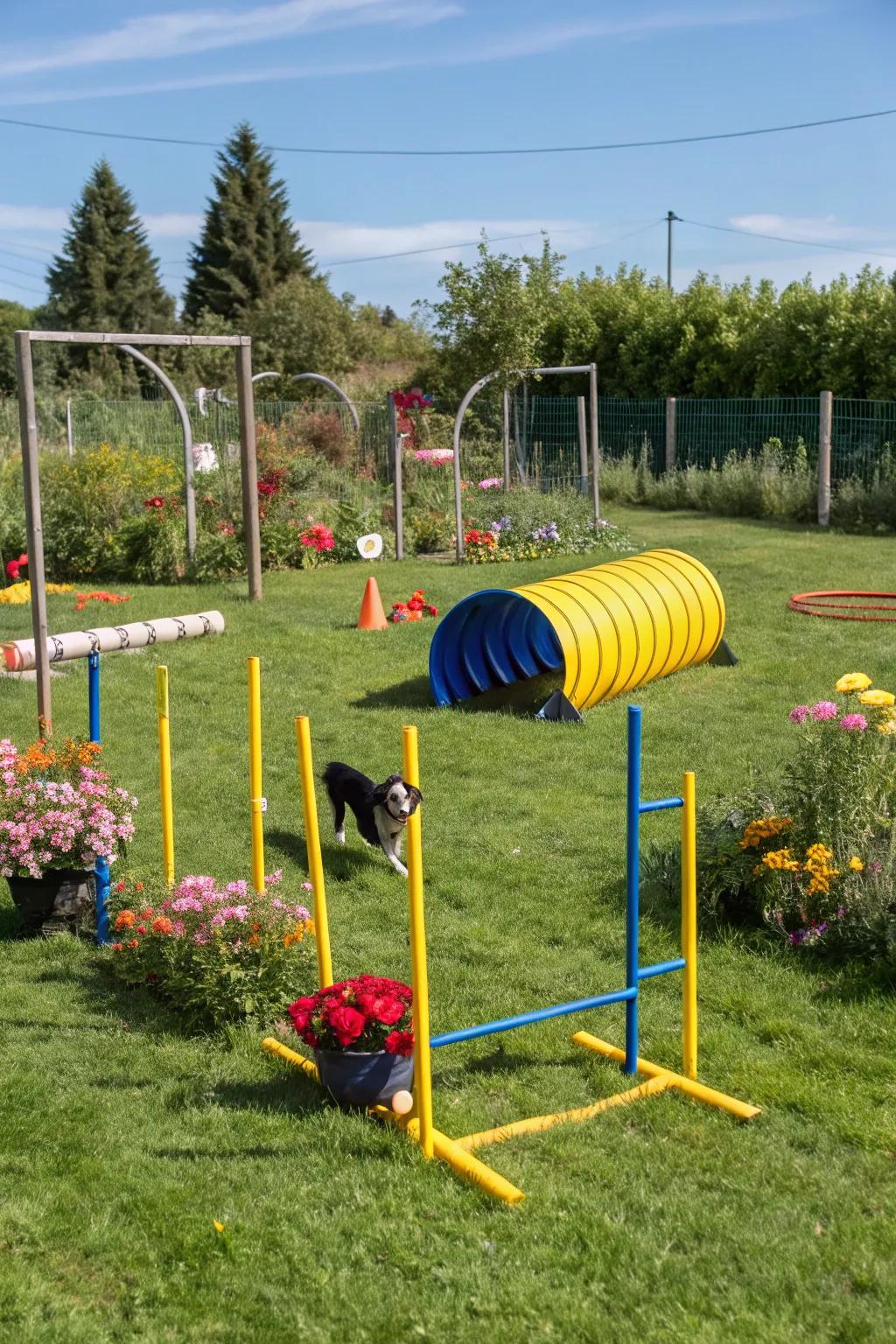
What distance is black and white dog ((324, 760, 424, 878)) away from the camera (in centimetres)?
635

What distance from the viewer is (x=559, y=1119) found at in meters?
4.17

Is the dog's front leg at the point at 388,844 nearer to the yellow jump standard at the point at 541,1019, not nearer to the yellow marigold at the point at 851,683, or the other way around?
the yellow jump standard at the point at 541,1019

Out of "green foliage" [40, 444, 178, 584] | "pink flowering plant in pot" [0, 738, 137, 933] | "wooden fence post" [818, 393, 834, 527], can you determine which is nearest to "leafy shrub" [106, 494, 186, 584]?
"green foliage" [40, 444, 178, 584]

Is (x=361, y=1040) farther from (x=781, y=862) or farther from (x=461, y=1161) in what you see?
(x=781, y=862)

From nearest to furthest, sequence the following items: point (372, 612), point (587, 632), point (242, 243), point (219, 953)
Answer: point (219, 953) < point (587, 632) < point (372, 612) < point (242, 243)

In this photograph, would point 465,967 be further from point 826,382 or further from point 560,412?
point 560,412

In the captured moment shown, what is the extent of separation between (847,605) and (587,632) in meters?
4.51

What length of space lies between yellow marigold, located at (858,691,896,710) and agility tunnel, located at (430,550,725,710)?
3.00 metres

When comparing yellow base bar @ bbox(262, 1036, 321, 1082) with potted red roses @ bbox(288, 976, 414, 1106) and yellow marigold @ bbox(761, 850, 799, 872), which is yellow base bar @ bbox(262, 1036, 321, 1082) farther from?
yellow marigold @ bbox(761, 850, 799, 872)

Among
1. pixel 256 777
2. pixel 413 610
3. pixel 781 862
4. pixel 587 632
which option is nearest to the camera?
pixel 256 777

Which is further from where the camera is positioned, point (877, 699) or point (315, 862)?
point (877, 699)

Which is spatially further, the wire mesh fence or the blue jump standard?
the wire mesh fence

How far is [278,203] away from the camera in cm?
4906

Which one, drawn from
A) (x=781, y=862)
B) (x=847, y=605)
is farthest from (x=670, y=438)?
(x=781, y=862)
